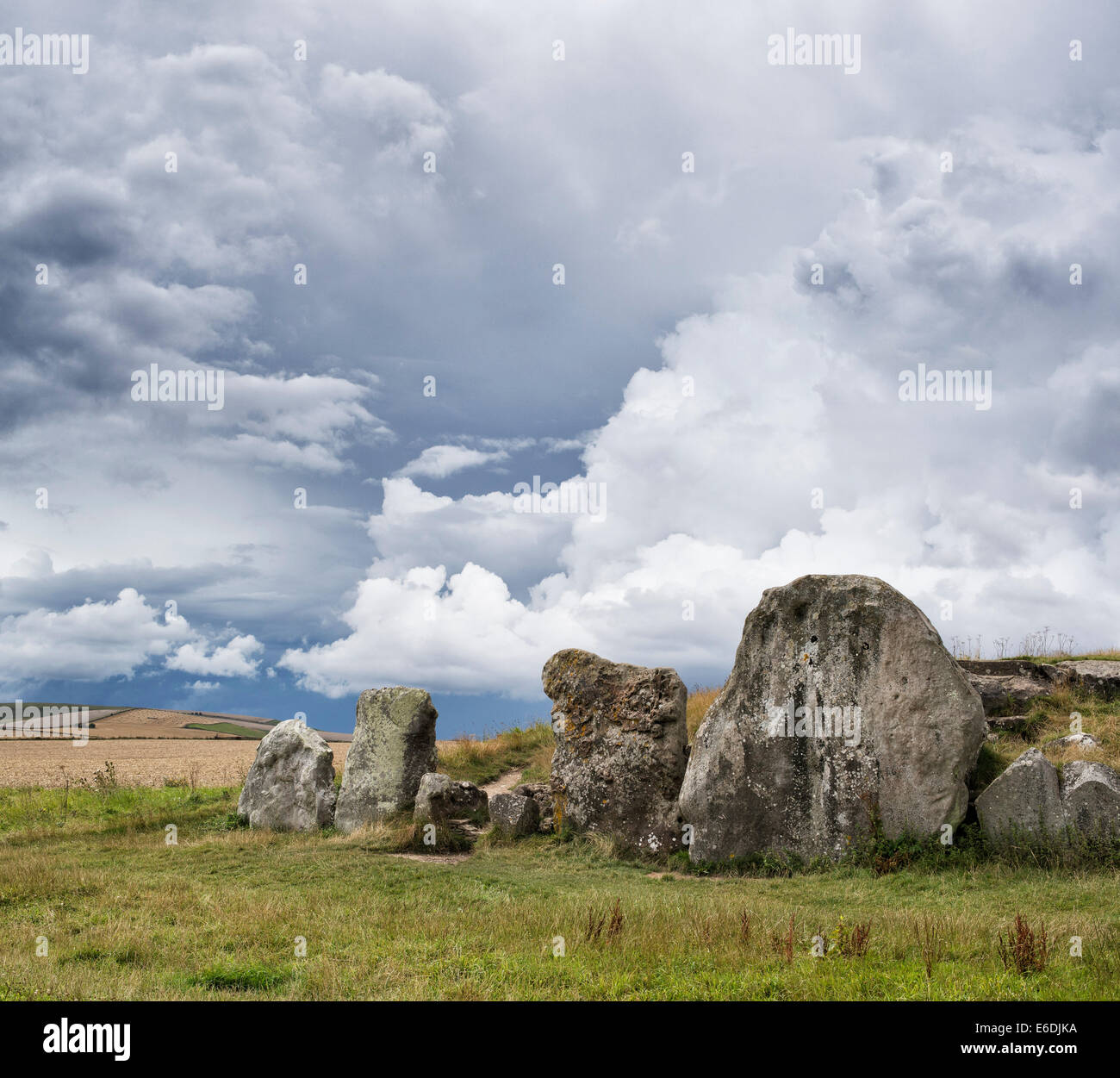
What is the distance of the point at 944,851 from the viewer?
45.6 ft

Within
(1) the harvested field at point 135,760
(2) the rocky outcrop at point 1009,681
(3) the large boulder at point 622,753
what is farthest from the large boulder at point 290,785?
(2) the rocky outcrop at point 1009,681

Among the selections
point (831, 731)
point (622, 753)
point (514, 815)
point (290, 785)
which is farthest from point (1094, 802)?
point (290, 785)

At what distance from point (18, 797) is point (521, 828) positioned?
1492 cm

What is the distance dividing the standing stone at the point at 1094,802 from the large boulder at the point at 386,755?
502 inches

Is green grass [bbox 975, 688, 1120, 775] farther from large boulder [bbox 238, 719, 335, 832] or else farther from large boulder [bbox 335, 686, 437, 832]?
large boulder [bbox 238, 719, 335, 832]

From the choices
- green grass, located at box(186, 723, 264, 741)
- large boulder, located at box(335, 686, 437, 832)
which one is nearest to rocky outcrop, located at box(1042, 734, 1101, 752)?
large boulder, located at box(335, 686, 437, 832)

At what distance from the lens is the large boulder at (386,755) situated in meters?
19.4

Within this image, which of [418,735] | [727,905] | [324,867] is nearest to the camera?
[727,905]

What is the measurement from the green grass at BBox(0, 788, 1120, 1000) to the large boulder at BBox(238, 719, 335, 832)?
9.52ft

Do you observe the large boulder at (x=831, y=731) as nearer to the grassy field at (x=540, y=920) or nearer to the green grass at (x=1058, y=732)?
the grassy field at (x=540, y=920)

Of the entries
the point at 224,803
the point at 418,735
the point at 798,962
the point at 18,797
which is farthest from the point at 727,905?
the point at 18,797

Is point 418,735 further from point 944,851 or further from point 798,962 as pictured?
point 798,962

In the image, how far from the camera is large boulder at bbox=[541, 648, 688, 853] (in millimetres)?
16750

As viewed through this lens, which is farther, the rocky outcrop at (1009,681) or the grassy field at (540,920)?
the rocky outcrop at (1009,681)
